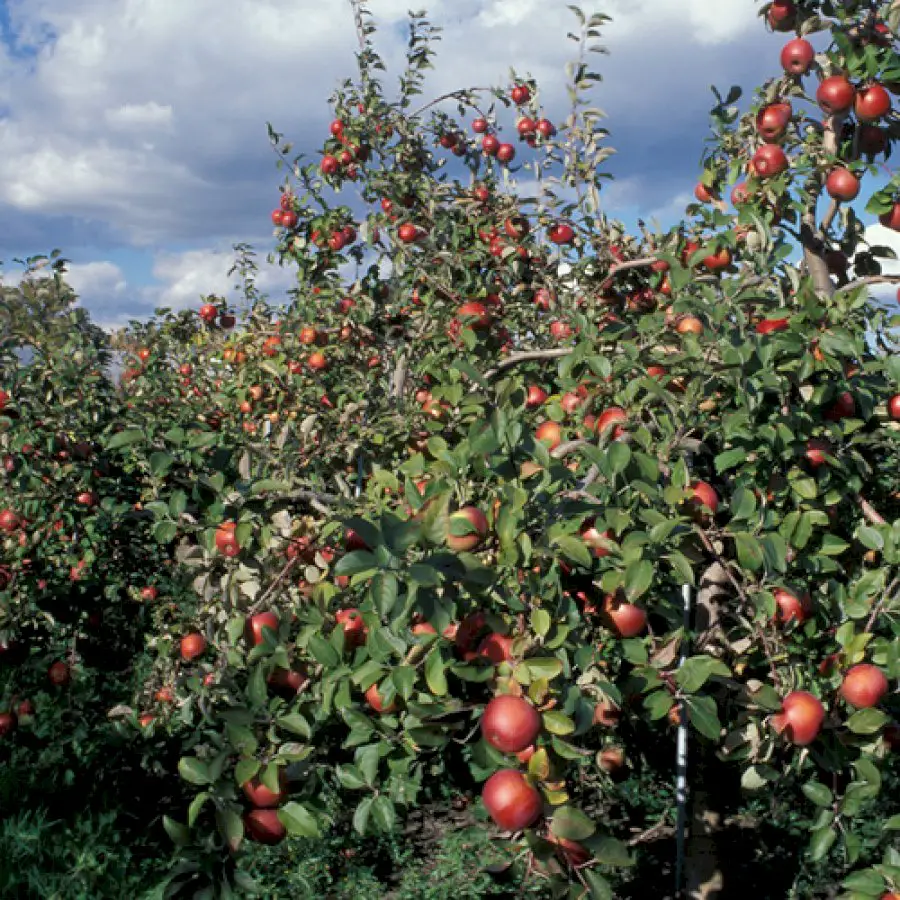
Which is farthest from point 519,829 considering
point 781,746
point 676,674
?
point 781,746

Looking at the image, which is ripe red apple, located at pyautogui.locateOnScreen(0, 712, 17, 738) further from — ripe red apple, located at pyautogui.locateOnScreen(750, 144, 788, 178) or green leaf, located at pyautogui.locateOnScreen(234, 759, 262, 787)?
ripe red apple, located at pyautogui.locateOnScreen(750, 144, 788, 178)

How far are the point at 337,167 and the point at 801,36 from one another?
3.14 meters

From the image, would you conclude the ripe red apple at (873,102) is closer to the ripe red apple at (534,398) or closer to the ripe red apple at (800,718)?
the ripe red apple at (534,398)

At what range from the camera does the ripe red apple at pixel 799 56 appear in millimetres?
3340

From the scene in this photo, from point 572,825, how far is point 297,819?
1.83 feet

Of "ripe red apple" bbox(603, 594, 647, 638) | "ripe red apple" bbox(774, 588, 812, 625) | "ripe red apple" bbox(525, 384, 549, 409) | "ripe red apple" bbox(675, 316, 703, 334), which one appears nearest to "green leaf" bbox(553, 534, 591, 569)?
"ripe red apple" bbox(603, 594, 647, 638)

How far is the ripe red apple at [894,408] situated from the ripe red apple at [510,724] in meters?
1.57

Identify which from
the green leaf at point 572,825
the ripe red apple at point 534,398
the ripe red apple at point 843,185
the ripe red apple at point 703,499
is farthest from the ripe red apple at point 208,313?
the green leaf at point 572,825

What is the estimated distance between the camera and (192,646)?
2850 mm

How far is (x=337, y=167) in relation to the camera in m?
5.77

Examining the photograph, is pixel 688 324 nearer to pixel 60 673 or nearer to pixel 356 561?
pixel 356 561

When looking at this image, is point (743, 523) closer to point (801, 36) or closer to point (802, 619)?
point (802, 619)

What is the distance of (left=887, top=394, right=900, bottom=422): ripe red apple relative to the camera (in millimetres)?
2648

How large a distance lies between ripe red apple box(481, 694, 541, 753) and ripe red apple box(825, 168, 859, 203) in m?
2.33
